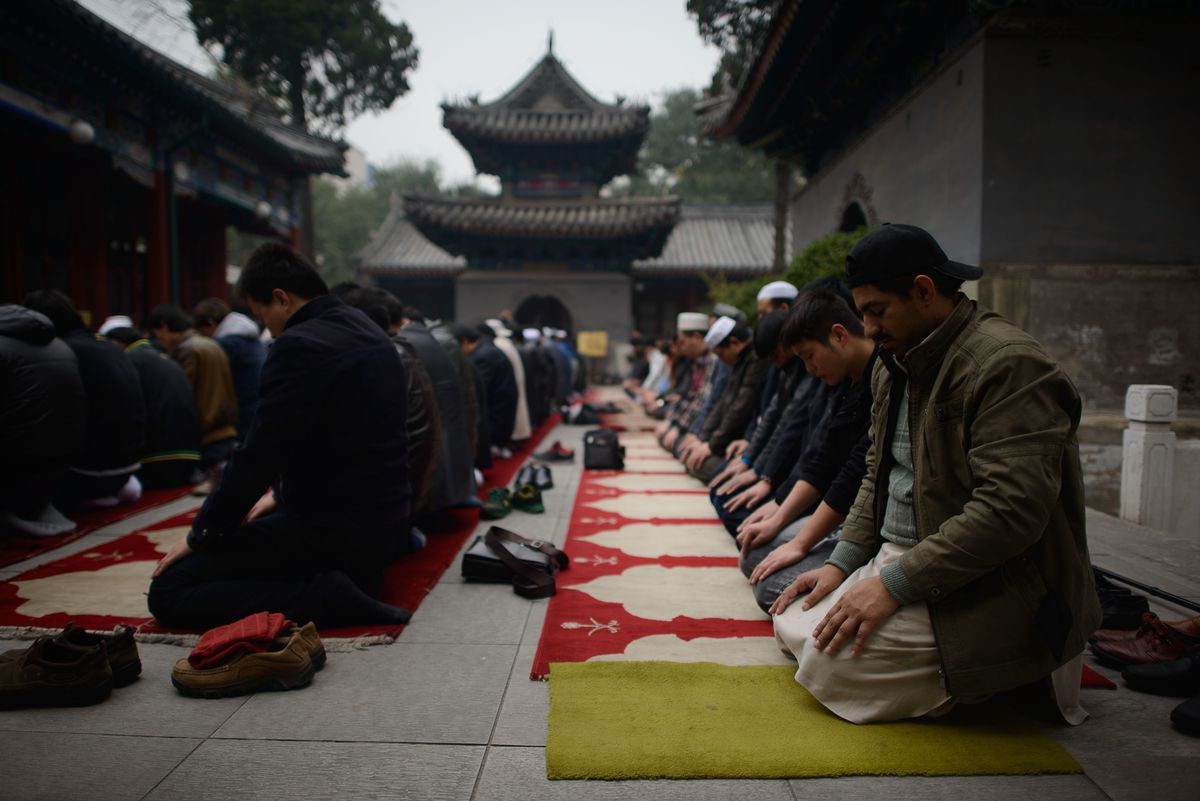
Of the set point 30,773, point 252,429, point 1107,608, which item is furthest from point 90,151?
point 1107,608

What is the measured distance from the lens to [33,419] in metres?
→ 4.03

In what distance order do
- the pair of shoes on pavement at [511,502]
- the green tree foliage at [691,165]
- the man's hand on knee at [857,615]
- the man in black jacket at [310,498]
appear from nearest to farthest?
the man's hand on knee at [857,615], the man in black jacket at [310,498], the pair of shoes on pavement at [511,502], the green tree foliage at [691,165]

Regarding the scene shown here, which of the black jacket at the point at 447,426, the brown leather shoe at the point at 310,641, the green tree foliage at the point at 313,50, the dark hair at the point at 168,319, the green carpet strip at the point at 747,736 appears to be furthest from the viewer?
the green tree foliage at the point at 313,50

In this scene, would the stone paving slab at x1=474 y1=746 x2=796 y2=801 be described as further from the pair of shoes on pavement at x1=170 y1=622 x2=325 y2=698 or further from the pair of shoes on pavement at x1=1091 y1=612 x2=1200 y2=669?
the pair of shoes on pavement at x1=1091 y1=612 x2=1200 y2=669

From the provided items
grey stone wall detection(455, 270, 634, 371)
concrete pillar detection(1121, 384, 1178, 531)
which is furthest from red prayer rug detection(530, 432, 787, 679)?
grey stone wall detection(455, 270, 634, 371)

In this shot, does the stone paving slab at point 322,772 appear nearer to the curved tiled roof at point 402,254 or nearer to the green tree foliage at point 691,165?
the curved tiled roof at point 402,254

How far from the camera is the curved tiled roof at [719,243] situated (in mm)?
20000

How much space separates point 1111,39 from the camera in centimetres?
541

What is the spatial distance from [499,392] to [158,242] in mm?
5540

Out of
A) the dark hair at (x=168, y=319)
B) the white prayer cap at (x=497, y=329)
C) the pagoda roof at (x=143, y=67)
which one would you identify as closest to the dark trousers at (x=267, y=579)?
the dark hair at (x=168, y=319)

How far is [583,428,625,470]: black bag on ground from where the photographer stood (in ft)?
22.4

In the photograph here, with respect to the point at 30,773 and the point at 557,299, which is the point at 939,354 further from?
the point at 557,299

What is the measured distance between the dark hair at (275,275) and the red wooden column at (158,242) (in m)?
8.26

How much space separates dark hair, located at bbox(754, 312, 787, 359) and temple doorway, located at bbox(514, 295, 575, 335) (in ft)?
46.2
